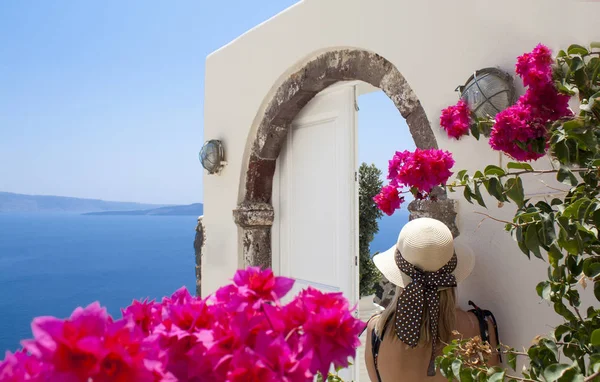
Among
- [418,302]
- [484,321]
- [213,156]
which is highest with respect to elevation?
[213,156]

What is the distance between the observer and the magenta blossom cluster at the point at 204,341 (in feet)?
1.45

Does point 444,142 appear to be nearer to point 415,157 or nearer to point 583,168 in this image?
point 415,157

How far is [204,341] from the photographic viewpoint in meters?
0.54

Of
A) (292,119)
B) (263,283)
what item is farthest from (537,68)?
(292,119)

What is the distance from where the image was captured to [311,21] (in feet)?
10.6

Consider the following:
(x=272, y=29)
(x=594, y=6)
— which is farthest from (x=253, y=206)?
(x=594, y=6)

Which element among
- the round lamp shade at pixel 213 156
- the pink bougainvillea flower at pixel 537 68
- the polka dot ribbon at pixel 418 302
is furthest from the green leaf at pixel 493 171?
the round lamp shade at pixel 213 156

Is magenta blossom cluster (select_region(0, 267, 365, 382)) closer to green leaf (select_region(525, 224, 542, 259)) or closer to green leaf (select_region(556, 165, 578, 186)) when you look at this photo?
green leaf (select_region(525, 224, 542, 259))

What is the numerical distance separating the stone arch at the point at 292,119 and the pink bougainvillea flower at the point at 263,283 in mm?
1615

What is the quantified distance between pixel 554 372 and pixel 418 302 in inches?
21.7

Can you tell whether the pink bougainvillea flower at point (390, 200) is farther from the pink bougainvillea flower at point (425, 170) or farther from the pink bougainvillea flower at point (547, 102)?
the pink bougainvillea flower at point (547, 102)

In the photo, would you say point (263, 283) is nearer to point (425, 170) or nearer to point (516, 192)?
point (516, 192)

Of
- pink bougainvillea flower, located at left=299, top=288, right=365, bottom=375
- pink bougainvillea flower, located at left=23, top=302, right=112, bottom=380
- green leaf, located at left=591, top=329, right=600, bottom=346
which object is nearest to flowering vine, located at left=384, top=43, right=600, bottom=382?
green leaf, located at left=591, top=329, right=600, bottom=346

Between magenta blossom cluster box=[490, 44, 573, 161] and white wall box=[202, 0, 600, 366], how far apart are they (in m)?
0.47
